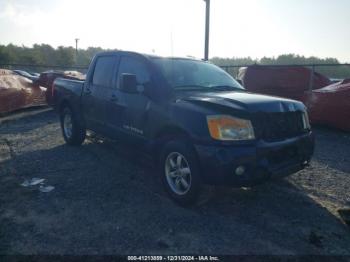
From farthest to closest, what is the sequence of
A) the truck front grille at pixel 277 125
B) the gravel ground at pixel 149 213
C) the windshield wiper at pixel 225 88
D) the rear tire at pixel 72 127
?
1. the rear tire at pixel 72 127
2. the windshield wiper at pixel 225 88
3. the truck front grille at pixel 277 125
4. the gravel ground at pixel 149 213

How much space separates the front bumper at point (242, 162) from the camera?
12.3 ft

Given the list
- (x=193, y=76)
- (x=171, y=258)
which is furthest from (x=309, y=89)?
(x=171, y=258)

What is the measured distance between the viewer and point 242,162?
3.75 meters

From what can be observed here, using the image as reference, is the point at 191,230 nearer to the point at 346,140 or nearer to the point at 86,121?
the point at 86,121

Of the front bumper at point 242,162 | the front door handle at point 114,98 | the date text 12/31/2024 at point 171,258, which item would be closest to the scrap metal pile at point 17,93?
the front door handle at point 114,98

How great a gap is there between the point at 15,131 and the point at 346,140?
8576 millimetres

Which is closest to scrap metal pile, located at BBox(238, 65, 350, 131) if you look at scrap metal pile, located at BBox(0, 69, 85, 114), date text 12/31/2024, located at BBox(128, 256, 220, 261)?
scrap metal pile, located at BBox(0, 69, 85, 114)

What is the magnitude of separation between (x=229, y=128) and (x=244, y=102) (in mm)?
444

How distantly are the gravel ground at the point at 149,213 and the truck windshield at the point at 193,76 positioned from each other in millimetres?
1501

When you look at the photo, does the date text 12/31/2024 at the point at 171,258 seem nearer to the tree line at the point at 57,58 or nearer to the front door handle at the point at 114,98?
the front door handle at the point at 114,98

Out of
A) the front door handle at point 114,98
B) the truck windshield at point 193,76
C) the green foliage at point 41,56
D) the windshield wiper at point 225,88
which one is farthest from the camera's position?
the green foliage at point 41,56

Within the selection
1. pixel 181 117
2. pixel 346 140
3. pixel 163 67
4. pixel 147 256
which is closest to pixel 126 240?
pixel 147 256

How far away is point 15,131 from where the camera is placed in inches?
363

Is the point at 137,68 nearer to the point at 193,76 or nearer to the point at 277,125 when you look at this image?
the point at 193,76
